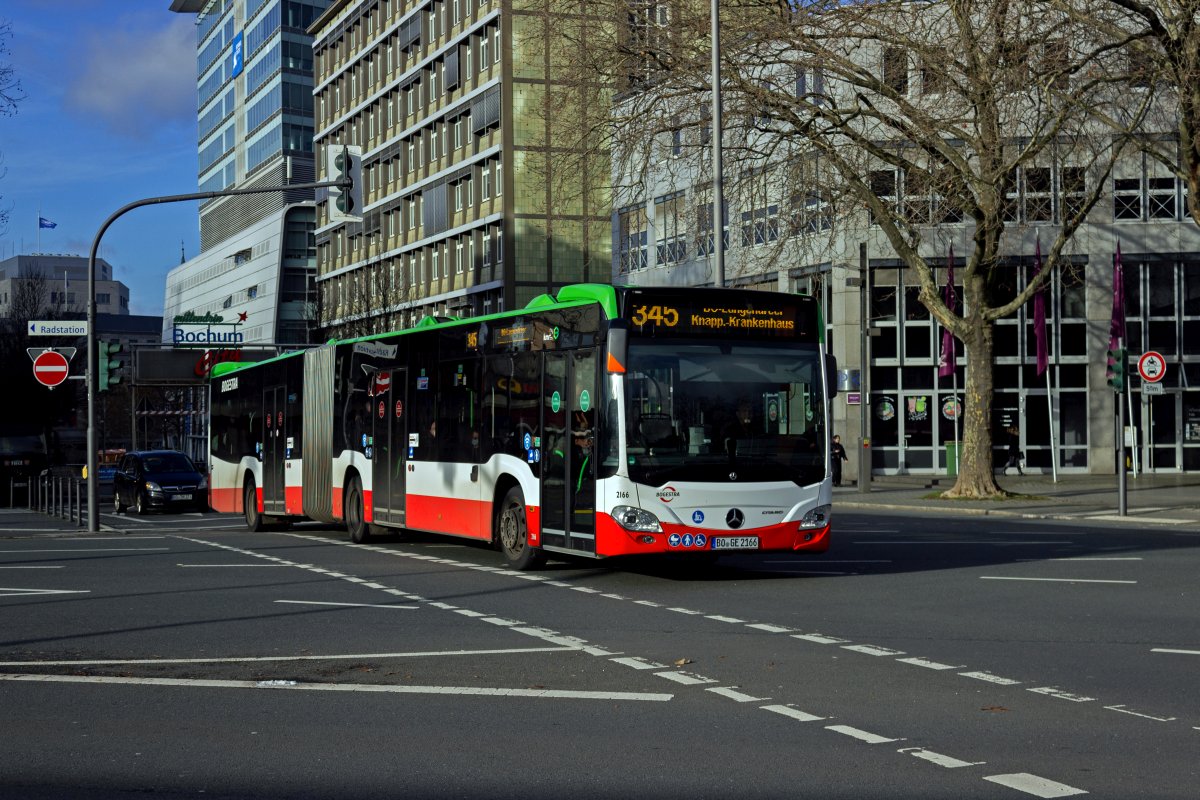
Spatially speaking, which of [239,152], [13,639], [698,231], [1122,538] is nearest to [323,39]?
[239,152]

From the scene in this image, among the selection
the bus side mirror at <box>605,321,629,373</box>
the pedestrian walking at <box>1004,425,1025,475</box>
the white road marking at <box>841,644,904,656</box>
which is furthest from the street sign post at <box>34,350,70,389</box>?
the pedestrian walking at <box>1004,425,1025,475</box>

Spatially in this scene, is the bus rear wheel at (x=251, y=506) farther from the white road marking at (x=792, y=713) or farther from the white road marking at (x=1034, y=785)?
the white road marking at (x=1034, y=785)

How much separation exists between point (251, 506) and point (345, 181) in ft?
25.8

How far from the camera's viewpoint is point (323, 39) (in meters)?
93.6

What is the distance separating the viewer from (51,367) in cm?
2941

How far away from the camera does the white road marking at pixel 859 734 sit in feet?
24.8

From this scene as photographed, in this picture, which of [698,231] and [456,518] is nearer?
[456,518]

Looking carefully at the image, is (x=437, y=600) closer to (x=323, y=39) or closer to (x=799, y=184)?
(x=799, y=184)

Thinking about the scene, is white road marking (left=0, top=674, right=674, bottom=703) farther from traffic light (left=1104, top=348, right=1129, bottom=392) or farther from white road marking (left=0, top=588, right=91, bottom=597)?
traffic light (left=1104, top=348, right=1129, bottom=392)

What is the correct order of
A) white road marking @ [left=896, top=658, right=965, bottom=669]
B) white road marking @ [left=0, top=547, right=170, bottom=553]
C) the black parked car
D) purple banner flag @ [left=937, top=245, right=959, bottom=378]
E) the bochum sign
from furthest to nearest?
the bochum sign
purple banner flag @ [left=937, top=245, right=959, bottom=378]
the black parked car
white road marking @ [left=0, top=547, right=170, bottom=553]
white road marking @ [left=896, top=658, right=965, bottom=669]

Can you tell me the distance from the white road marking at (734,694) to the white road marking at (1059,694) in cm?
156

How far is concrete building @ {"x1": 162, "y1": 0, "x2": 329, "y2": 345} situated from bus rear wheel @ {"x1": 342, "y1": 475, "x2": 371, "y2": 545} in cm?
7088

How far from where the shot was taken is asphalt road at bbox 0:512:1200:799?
6.86 metres

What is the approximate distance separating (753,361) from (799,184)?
14.3m
